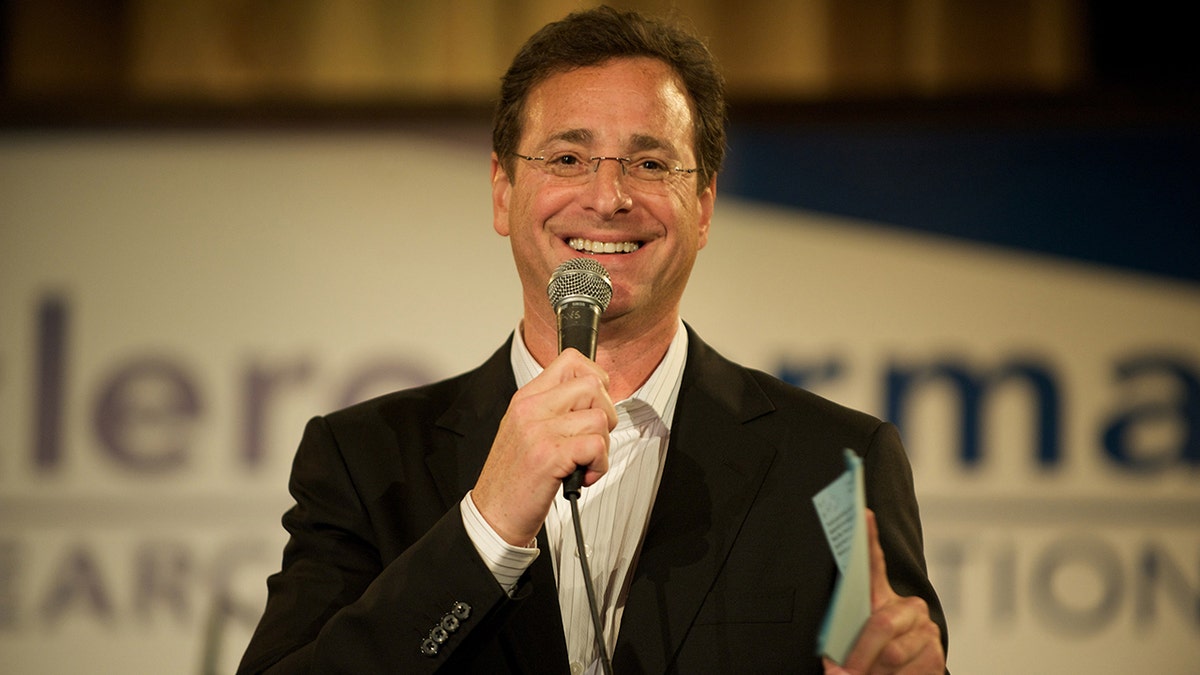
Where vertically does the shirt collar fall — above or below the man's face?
below

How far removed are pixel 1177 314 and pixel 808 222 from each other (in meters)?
0.99

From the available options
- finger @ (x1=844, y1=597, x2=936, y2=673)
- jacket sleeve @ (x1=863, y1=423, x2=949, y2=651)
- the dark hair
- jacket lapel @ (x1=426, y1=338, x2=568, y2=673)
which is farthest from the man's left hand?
the dark hair

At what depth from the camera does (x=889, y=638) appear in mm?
1305

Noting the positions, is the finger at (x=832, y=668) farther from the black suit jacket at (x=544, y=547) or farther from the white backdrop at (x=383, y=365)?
the white backdrop at (x=383, y=365)

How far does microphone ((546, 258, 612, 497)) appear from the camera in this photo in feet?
4.72

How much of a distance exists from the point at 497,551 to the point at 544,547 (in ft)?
0.81

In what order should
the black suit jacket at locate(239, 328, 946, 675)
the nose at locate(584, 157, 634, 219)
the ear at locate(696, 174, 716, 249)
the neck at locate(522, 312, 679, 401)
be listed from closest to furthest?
the black suit jacket at locate(239, 328, 946, 675), the nose at locate(584, 157, 634, 219), the neck at locate(522, 312, 679, 401), the ear at locate(696, 174, 716, 249)

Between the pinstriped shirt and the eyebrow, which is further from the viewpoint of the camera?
the eyebrow

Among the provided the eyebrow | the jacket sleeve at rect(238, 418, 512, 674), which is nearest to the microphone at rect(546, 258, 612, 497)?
the jacket sleeve at rect(238, 418, 512, 674)

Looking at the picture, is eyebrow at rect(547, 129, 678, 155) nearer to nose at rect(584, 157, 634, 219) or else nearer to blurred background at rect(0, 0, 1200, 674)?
nose at rect(584, 157, 634, 219)

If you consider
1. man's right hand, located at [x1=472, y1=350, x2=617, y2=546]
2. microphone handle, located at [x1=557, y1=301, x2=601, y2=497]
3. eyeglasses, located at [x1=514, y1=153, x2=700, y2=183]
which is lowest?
man's right hand, located at [x1=472, y1=350, x2=617, y2=546]

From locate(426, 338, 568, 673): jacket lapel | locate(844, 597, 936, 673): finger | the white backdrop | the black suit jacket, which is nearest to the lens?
locate(844, 597, 936, 673): finger

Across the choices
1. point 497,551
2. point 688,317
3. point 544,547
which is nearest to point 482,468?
point 544,547

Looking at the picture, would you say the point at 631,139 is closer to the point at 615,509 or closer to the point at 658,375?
the point at 658,375
